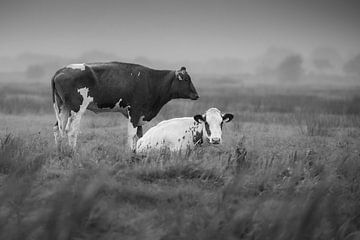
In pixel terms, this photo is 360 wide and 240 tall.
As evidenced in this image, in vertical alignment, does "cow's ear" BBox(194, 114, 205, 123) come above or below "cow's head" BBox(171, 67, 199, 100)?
below

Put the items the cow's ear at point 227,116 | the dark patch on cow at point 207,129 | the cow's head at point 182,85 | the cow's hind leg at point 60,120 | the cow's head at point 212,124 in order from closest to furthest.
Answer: the cow's head at point 212,124, the dark patch on cow at point 207,129, the cow's ear at point 227,116, the cow's hind leg at point 60,120, the cow's head at point 182,85

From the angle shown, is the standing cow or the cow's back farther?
→ the standing cow

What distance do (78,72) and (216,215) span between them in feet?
21.6

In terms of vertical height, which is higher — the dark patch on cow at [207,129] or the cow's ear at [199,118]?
the cow's ear at [199,118]

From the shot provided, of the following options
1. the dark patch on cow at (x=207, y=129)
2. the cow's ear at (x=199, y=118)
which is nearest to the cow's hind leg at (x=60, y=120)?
the cow's ear at (x=199, y=118)

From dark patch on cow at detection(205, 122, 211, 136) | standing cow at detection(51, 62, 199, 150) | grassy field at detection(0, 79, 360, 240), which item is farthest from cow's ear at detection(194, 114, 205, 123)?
standing cow at detection(51, 62, 199, 150)

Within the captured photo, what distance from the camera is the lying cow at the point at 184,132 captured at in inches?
405

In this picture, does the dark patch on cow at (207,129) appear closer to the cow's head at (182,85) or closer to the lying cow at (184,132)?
the lying cow at (184,132)

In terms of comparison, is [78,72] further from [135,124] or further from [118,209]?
[118,209]

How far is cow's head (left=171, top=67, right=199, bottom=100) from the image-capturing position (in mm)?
13281

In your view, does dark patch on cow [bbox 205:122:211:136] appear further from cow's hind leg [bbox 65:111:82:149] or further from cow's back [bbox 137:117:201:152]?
cow's hind leg [bbox 65:111:82:149]

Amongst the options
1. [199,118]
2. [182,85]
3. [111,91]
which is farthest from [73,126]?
[182,85]

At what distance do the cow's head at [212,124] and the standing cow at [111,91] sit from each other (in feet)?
6.75

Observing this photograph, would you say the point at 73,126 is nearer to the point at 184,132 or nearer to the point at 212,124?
the point at 184,132
